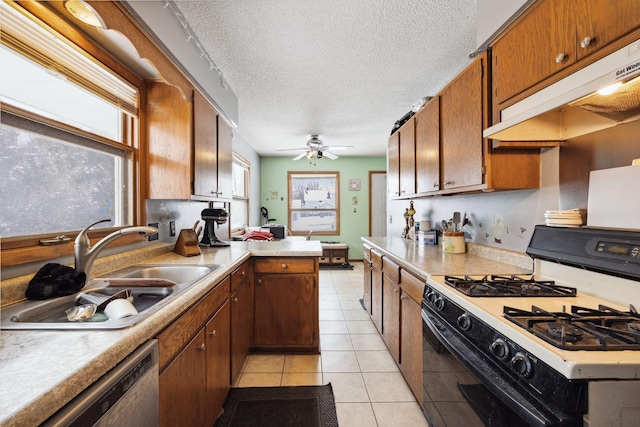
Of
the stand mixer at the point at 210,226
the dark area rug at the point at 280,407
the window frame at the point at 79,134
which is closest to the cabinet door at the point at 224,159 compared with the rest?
the stand mixer at the point at 210,226

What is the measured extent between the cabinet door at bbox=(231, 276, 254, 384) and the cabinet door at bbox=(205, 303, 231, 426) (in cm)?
8

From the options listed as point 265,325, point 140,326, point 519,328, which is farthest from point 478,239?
point 140,326

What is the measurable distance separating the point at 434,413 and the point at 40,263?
6.26 feet

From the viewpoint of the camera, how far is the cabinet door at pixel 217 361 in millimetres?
1408

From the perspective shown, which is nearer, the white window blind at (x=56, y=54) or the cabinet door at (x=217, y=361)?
the white window blind at (x=56, y=54)

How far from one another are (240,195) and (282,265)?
304cm

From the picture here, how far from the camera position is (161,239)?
2.15 metres

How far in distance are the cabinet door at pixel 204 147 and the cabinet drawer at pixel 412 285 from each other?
158cm

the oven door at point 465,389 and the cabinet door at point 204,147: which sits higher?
the cabinet door at point 204,147

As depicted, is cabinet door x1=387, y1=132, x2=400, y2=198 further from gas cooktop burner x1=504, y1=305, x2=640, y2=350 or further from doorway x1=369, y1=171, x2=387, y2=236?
doorway x1=369, y1=171, x2=387, y2=236

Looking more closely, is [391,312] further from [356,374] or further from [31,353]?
[31,353]

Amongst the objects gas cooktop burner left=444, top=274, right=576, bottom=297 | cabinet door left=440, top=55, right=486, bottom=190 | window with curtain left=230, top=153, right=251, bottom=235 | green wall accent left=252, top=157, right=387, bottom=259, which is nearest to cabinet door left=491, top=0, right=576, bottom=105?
cabinet door left=440, top=55, right=486, bottom=190

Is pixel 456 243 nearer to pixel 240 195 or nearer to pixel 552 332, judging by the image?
pixel 552 332

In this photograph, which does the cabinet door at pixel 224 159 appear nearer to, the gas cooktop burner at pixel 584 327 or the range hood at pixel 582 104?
the range hood at pixel 582 104
